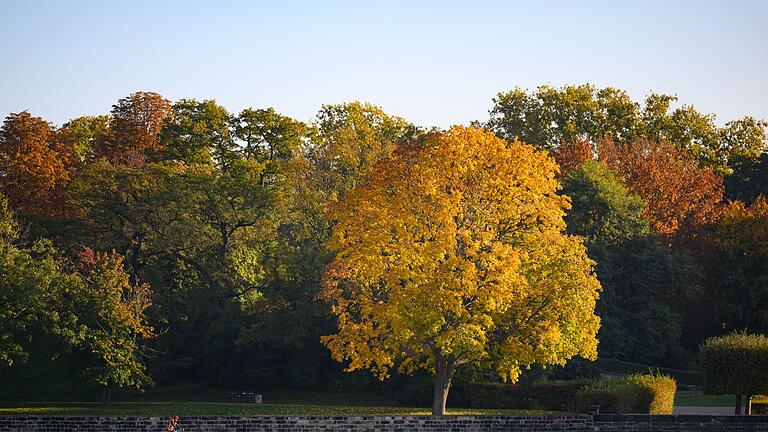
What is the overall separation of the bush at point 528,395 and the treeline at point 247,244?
31.9 ft

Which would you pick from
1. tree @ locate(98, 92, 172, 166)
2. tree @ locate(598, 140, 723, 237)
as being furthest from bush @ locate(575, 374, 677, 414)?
tree @ locate(98, 92, 172, 166)

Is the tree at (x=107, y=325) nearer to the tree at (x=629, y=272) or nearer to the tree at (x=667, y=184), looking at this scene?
the tree at (x=629, y=272)

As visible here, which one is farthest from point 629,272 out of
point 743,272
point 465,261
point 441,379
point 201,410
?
point 201,410

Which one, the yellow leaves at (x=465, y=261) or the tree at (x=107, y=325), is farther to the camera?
the tree at (x=107, y=325)

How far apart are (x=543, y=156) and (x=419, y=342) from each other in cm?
913

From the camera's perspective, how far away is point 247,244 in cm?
6334

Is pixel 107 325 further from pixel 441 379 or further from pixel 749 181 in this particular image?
pixel 749 181

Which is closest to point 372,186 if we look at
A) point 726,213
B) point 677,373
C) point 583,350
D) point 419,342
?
point 419,342

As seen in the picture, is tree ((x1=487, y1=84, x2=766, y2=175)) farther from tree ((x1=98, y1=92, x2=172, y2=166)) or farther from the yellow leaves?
the yellow leaves

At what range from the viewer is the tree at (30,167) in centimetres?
7488

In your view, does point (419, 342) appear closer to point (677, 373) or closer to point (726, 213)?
point (677, 373)

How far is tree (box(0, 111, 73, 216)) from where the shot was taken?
74.9m

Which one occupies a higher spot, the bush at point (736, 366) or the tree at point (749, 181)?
the tree at point (749, 181)

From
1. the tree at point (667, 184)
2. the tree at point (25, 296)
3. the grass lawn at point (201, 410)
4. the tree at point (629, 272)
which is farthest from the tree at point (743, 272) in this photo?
the tree at point (25, 296)
